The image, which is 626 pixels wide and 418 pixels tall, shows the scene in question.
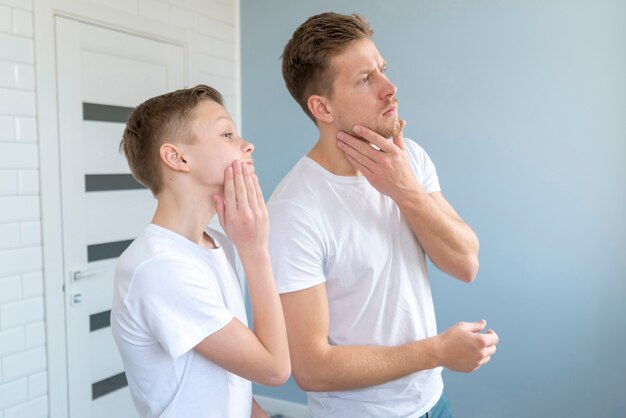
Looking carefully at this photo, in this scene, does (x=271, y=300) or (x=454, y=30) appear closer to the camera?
(x=271, y=300)

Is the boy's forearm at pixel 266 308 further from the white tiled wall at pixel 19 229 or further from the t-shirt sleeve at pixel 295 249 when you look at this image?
the white tiled wall at pixel 19 229

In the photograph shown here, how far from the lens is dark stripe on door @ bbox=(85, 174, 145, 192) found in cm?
269

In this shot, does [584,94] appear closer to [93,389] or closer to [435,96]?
[435,96]

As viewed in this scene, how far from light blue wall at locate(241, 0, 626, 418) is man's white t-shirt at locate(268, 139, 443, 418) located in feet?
5.09

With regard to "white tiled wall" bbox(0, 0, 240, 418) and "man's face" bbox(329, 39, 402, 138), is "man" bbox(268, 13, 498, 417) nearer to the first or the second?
"man's face" bbox(329, 39, 402, 138)

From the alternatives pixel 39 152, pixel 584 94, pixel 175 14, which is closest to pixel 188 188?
pixel 39 152

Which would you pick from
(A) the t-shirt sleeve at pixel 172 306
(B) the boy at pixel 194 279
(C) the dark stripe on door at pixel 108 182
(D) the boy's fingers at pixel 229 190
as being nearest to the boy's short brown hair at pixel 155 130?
(B) the boy at pixel 194 279

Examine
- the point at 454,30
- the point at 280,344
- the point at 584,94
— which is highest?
the point at 454,30

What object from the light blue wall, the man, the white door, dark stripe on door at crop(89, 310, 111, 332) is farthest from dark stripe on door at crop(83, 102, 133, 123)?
the man

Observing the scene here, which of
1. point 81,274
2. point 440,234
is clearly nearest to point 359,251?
point 440,234

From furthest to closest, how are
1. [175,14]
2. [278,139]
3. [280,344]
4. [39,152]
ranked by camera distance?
[278,139], [175,14], [39,152], [280,344]

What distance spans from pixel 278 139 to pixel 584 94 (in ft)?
5.50

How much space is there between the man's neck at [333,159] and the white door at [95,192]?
1567 millimetres

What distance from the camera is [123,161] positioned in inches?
113
